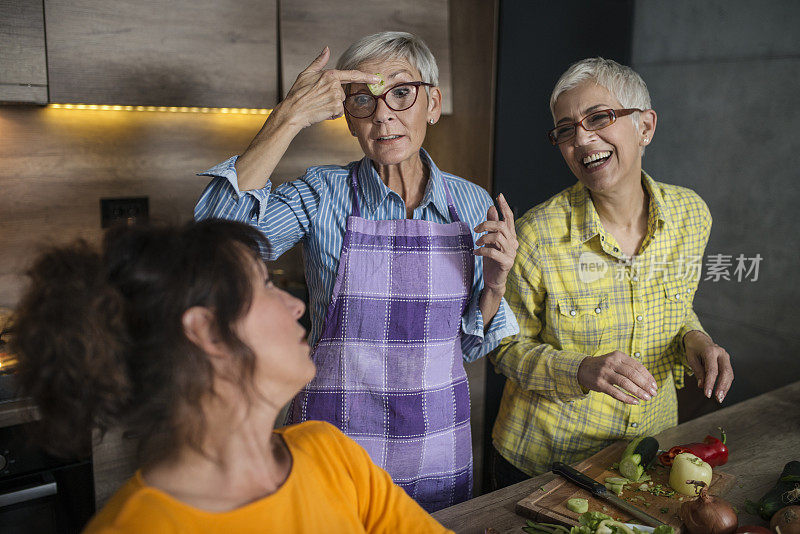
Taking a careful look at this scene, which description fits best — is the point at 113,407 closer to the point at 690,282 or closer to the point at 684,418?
the point at 690,282

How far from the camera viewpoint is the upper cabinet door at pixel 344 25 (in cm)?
255

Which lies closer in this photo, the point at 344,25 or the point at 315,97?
the point at 315,97

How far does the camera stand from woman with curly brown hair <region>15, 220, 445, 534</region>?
3.01 feet

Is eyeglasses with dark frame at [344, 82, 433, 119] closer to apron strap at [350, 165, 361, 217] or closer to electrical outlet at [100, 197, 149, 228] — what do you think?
apron strap at [350, 165, 361, 217]

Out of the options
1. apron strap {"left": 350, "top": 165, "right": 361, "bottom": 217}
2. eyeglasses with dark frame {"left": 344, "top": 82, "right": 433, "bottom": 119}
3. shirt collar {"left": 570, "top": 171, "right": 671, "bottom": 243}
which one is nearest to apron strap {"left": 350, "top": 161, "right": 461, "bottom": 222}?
apron strap {"left": 350, "top": 165, "right": 361, "bottom": 217}

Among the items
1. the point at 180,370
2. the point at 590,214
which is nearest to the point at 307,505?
the point at 180,370

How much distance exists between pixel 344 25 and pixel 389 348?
1604mm

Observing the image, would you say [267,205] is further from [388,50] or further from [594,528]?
[594,528]

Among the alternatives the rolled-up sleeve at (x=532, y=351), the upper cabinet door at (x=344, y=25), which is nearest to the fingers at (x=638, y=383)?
the rolled-up sleeve at (x=532, y=351)

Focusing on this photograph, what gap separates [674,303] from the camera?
184 centimetres

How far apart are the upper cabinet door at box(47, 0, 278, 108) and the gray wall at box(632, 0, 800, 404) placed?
1631 mm

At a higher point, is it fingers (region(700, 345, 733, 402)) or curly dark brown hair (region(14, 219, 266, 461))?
curly dark brown hair (region(14, 219, 266, 461))

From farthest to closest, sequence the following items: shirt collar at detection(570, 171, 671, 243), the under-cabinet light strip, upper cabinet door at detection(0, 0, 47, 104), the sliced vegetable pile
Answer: the under-cabinet light strip
upper cabinet door at detection(0, 0, 47, 104)
shirt collar at detection(570, 171, 671, 243)
the sliced vegetable pile

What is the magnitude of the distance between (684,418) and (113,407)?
246cm
